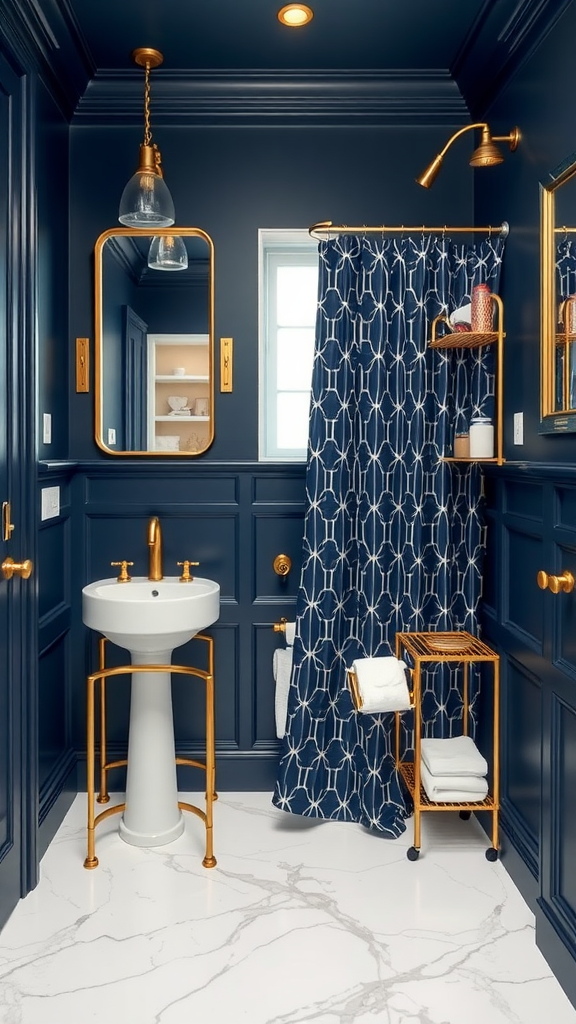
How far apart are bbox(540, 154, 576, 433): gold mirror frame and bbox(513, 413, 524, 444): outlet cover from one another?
0.72ft

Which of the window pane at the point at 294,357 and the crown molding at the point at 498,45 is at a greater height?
the crown molding at the point at 498,45

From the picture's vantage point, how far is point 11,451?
2.05m

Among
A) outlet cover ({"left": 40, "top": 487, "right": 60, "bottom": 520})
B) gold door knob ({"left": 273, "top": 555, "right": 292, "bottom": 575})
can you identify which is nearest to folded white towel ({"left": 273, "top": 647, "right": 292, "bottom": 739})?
gold door knob ({"left": 273, "top": 555, "right": 292, "bottom": 575})

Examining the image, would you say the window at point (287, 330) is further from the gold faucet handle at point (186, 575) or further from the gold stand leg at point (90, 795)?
the gold stand leg at point (90, 795)

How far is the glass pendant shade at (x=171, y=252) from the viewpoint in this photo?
8.98 ft

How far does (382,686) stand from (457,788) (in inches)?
15.1

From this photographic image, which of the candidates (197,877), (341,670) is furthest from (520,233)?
(197,877)

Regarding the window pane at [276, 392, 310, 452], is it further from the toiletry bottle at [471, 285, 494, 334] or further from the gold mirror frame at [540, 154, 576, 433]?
the gold mirror frame at [540, 154, 576, 433]

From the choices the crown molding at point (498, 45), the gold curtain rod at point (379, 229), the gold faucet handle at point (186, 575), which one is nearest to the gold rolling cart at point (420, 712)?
the gold faucet handle at point (186, 575)

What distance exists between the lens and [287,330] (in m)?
2.84

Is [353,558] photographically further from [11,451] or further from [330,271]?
[11,451]

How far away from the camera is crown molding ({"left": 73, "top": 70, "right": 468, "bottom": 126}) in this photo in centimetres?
263

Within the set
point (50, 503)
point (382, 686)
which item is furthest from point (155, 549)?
point (382, 686)

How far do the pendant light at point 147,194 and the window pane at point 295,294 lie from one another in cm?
50
